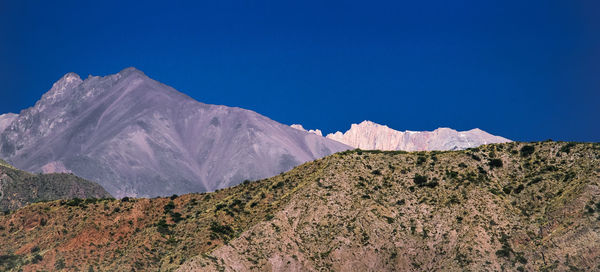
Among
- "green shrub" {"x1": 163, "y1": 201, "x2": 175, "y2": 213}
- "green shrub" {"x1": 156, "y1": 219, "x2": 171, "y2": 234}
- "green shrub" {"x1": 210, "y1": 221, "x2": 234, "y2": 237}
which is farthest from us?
"green shrub" {"x1": 163, "y1": 201, "x2": 175, "y2": 213}

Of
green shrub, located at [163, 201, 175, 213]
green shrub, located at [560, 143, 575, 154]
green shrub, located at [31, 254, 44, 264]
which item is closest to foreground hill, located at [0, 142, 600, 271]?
green shrub, located at [560, 143, 575, 154]

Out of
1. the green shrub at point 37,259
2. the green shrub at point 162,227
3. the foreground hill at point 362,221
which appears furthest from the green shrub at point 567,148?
the green shrub at point 37,259

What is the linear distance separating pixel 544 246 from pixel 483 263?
11.8 m

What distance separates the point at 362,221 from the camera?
14412 centimetres

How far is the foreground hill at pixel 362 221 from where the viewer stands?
431 ft

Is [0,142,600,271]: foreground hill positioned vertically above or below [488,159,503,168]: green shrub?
below

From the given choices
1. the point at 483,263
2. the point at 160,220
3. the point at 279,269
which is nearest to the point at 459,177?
the point at 483,263

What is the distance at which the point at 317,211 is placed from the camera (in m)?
148

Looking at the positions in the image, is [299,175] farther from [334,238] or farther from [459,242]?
[459,242]

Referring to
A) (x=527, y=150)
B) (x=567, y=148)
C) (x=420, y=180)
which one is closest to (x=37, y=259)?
(x=420, y=180)

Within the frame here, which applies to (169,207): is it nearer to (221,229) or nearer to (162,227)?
(162,227)

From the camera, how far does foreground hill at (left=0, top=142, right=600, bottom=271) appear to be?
131375 millimetres

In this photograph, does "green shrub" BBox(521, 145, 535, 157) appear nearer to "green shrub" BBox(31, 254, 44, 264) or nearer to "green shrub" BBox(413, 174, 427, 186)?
"green shrub" BBox(413, 174, 427, 186)

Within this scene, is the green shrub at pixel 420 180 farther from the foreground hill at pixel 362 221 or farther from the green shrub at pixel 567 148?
the green shrub at pixel 567 148
